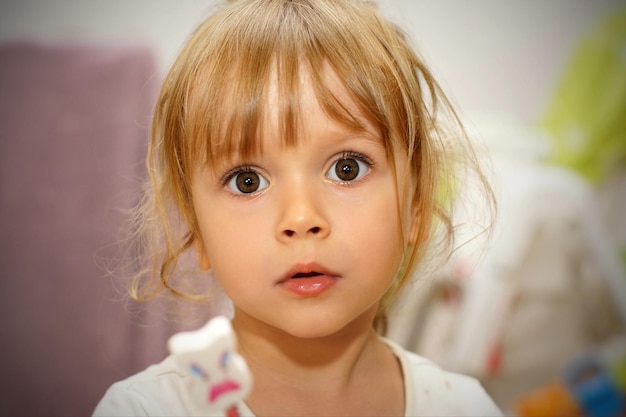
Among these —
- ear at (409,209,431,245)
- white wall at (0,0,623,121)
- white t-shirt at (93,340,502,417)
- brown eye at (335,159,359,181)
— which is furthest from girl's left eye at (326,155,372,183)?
white wall at (0,0,623,121)

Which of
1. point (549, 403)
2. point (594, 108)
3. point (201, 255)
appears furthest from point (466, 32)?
point (201, 255)

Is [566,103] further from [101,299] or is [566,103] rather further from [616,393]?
[101,299]

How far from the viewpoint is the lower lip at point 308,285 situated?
0.60 meters

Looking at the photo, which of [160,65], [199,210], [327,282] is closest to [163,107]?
[199,210]

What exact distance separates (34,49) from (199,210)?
1.55ft

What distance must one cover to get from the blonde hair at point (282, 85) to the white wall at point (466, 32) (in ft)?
1.08

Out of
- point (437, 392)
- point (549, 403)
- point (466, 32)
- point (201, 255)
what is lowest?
point (549, 403)

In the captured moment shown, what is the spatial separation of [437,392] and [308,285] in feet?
0.80

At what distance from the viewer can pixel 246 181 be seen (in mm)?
627

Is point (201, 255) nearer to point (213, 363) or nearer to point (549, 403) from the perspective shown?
point (213, 363)

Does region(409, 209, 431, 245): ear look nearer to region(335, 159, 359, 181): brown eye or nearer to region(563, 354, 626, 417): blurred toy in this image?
region(335, 159, 359, 181): brown eye

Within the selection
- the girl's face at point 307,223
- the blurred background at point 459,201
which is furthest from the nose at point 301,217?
the blurred background at point 459,201

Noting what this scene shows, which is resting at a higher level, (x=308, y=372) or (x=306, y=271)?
(x=306, y=271)

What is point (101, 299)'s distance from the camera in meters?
0.98
